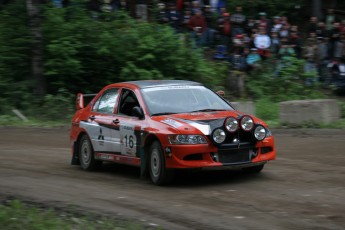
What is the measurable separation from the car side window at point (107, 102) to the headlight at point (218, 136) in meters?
2.42

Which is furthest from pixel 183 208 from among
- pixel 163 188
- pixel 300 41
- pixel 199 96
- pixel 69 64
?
pixel 300 41

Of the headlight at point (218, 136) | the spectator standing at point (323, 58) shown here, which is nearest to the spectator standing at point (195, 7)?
the spectator standing at point (323, 58)

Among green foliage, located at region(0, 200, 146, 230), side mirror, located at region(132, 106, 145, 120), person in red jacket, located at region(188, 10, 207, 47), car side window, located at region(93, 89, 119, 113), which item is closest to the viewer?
green foliage, located at region(0, 200, 146, 230)

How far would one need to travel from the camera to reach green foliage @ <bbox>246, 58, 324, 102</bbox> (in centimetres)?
2261

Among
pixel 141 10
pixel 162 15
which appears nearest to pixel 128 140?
pixel 162 15

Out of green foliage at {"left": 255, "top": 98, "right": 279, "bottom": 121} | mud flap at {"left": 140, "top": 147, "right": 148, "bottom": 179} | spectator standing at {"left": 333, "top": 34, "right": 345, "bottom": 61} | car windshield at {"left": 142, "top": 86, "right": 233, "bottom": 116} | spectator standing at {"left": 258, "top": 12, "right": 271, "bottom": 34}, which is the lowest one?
green foliage at {"left": 255, "top": 98, "right": 279, "bottom": 121}

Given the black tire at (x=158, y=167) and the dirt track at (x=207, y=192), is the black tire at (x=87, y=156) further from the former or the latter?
the black tire at (x=158, y=167)

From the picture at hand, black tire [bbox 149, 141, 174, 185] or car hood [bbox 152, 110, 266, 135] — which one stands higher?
car hood [bbox 152, 110, 266, 135]

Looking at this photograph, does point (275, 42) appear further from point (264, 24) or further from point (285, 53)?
point (264, 24)

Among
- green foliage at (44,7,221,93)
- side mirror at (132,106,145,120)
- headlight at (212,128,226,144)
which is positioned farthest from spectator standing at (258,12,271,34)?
headlight at (212,128,226,144)

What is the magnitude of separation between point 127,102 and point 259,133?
231 cm

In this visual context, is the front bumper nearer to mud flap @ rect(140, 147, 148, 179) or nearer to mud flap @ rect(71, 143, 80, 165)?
mud flap @ rect(140, 147, 148, 179)

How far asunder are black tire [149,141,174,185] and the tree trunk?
522 inches

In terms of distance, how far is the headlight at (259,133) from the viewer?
9766 millimetres
